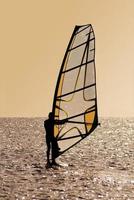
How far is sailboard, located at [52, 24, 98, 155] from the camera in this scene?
7094mm

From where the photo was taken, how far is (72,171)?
24.1 ft

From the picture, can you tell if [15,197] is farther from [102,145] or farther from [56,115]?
[102,145]

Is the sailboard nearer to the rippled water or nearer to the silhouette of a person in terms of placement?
the silhouette of a person

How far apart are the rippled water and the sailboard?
0.53 m

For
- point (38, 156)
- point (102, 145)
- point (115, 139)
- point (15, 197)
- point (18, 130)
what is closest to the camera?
point (15, 197)

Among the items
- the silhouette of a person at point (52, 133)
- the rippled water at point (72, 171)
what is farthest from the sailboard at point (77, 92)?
the rippled water at point (72, 171)

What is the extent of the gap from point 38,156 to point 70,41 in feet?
7.83

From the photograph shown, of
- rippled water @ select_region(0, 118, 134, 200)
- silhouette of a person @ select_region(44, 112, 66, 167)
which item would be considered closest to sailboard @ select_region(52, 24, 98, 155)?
silhouette of a person @ select_region(44, 112, 66, 167)

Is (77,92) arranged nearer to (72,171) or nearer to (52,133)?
(52,133)

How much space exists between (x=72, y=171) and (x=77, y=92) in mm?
1122

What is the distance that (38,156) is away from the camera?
338 inches

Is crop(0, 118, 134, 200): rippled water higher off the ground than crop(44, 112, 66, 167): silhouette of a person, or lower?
lower

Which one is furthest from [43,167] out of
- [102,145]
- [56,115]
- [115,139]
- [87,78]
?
[115,139]

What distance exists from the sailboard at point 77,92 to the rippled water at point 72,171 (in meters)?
0.53
